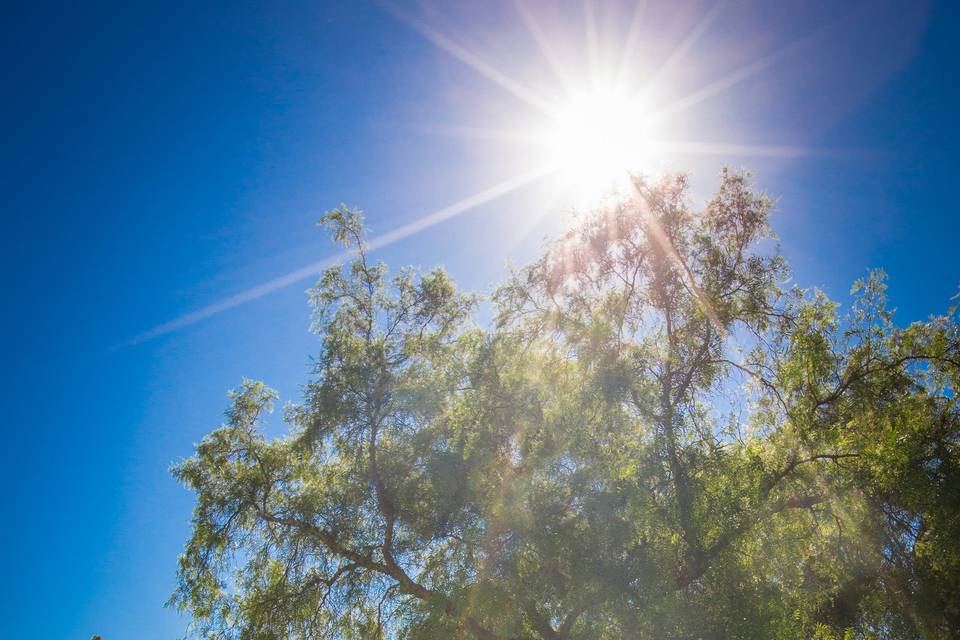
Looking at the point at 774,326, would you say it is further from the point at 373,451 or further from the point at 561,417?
the point at 373,451

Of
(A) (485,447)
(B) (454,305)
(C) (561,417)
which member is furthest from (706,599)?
(B) (454,305)

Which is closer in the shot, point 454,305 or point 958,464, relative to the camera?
point 958,464

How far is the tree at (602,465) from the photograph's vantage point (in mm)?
9758

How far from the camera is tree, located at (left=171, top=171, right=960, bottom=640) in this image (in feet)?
32.0

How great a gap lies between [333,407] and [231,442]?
117 inches

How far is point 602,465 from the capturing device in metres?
10.9

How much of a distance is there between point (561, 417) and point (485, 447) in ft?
6.47

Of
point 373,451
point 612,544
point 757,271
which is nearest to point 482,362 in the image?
point 373,451

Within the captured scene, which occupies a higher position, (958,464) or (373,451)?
(373,451)

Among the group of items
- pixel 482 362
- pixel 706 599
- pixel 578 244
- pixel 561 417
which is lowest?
pixel 706 599

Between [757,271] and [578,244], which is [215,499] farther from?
[757,271]

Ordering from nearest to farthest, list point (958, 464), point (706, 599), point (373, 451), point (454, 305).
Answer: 1. point (958, 464)
2. point (706, 599)
3. point (373, 451)
4. point (454, 305)

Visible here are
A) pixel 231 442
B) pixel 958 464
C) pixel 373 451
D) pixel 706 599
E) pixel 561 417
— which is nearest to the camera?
pixel 958 464

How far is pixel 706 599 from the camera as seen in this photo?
9.97m
